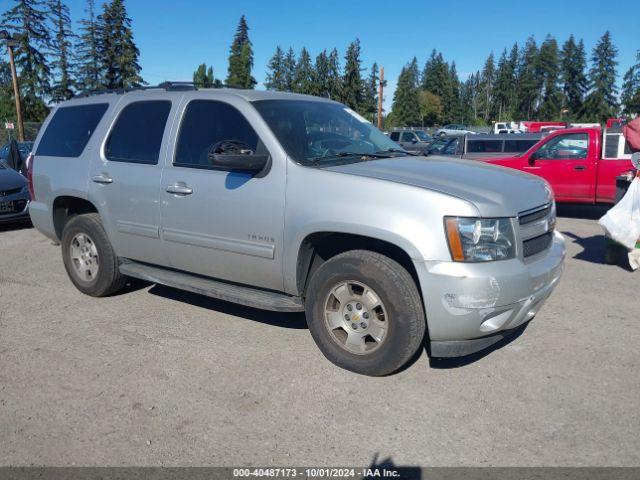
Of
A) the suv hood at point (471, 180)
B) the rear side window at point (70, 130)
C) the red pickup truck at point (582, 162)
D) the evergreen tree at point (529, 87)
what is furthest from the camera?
the evergreen tree at point (529, 87)

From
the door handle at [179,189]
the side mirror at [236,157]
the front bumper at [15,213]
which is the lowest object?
the front bumper at [15,213]

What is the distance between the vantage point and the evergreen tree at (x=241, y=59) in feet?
274

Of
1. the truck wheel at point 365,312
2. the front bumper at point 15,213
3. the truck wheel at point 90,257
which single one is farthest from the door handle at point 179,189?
the front bumper at point 15,213

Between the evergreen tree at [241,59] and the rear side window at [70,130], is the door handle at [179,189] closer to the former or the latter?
the rear side window at [70,130]

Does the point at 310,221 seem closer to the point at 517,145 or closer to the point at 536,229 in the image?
the point at 536,229

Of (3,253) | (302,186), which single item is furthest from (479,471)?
(3,253)

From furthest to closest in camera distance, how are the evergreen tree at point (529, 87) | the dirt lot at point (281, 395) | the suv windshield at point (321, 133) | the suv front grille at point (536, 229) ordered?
1. the evergreen tree at point (529, 87)
2. the suv windshield at point (321, 133)
3. the suv front grille at point (536, 229)
4. the dirt lot at point (281, 395)

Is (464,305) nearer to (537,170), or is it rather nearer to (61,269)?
(61,269)

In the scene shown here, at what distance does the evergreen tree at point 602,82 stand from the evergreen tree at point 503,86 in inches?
667

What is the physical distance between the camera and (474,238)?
3252 millimetres

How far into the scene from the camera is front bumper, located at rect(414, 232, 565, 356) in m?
3.21

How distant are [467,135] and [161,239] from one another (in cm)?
991

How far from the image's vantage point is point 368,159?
4230mm

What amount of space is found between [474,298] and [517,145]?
10.0 meters
